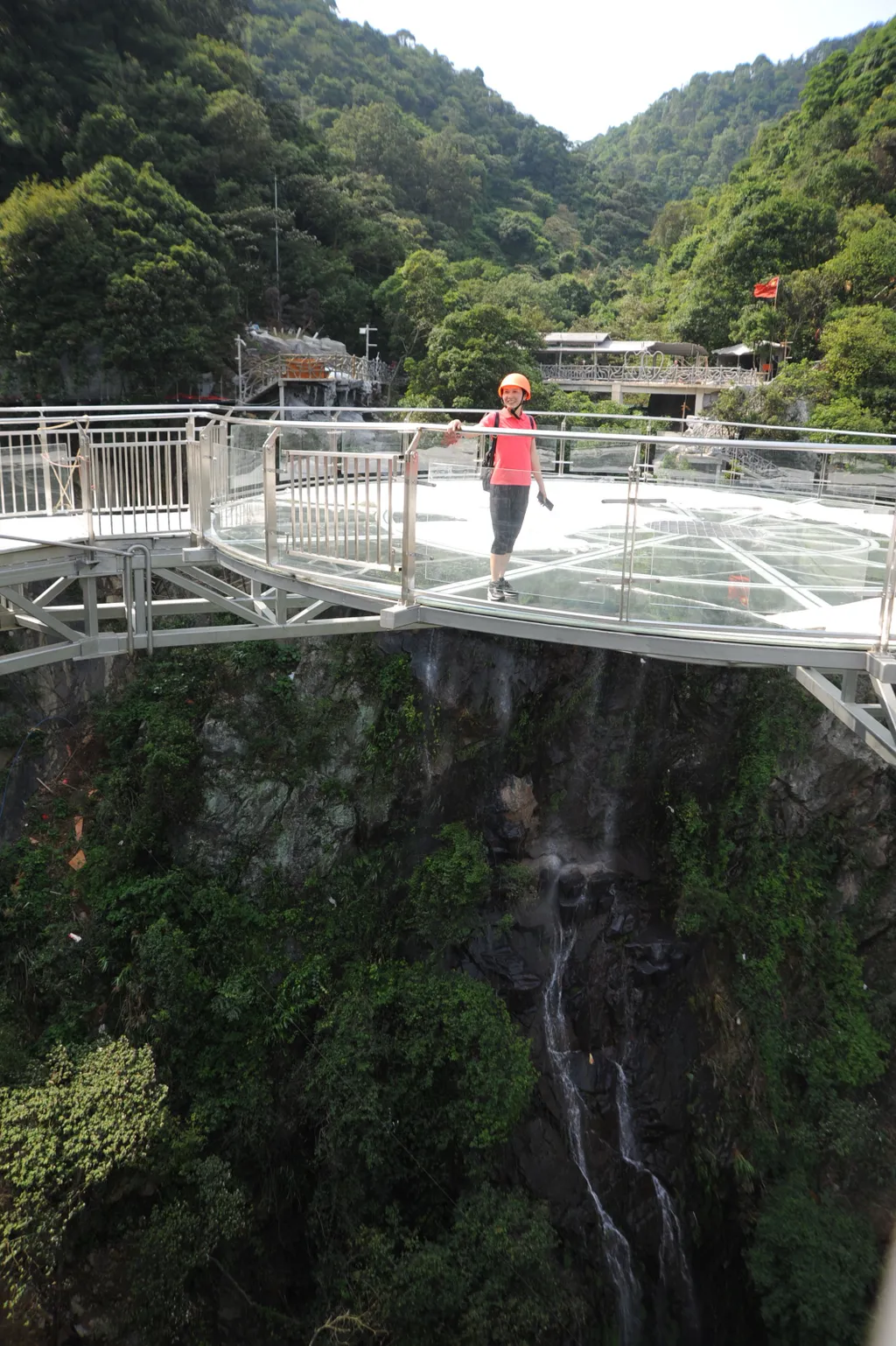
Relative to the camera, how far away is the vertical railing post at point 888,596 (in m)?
4.52

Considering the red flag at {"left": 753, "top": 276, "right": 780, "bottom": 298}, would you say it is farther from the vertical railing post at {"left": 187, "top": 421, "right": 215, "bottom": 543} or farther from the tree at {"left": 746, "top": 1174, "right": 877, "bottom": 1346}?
the tree at {"left": 746, "top": 1174, "right": 877, "bottom": 1346}

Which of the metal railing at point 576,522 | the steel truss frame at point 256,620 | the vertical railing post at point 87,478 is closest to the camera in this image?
the steel truss frame at point 256,620

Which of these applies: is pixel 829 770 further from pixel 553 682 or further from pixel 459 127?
pixel 459 127

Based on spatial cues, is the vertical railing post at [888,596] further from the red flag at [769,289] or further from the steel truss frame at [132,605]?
the red flag at [769,289]

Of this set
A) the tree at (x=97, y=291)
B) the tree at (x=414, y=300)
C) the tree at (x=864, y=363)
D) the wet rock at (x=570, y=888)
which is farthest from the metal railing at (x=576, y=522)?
the tree at (x=414, y=300)

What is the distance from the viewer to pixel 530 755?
11.3 m

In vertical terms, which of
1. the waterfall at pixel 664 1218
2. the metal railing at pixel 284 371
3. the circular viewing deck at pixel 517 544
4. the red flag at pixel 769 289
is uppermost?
the red flag at pixel 769 289

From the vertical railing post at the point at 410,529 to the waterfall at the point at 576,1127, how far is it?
6668mm

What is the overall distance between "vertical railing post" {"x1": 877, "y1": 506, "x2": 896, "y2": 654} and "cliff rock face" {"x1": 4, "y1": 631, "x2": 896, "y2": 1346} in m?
5.76

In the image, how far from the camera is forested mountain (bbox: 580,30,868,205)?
8562cm

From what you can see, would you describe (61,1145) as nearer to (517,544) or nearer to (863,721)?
(517,544)

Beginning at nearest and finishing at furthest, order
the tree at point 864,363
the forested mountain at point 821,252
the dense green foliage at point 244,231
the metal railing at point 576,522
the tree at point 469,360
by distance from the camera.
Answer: the metal railing at point 576,522 < the dense green foliage at point 244,231 < the tree at point 469,360 < the tree at point 864,363 < the forested mountain at point 821,252

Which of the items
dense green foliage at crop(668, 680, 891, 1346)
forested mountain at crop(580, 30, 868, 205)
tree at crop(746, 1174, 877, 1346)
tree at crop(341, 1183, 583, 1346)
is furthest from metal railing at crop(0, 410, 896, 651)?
forested mountain at crop(580, 30, 868, 205)

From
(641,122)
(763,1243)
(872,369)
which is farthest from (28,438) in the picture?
(641,122)
